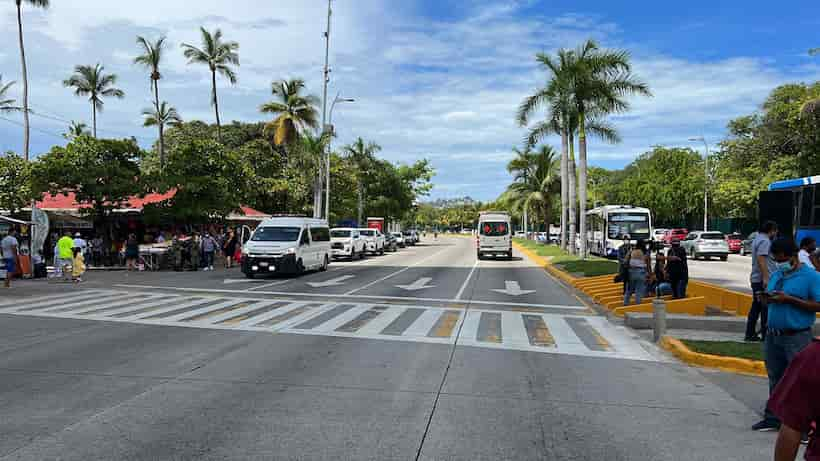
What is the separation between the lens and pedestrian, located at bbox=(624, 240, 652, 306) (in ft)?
47.9

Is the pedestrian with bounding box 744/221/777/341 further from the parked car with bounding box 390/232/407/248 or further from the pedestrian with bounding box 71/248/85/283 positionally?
the parked car with bounding box 390/232/407/248

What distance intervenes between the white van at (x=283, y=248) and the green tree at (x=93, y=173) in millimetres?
7189

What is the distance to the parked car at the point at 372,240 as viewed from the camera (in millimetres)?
43206

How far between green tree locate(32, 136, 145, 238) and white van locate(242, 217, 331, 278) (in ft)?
23.6

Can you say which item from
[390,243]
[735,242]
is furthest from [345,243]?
[735,242]

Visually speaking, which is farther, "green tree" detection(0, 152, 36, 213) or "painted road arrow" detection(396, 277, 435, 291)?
"green tree" detection(0, 152, 36, 213)

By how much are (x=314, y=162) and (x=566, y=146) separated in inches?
614

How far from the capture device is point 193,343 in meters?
10.5

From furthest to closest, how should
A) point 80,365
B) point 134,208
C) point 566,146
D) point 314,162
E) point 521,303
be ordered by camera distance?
point 314,162, point 566,146, point 134,208, point 521,303, point 80,365

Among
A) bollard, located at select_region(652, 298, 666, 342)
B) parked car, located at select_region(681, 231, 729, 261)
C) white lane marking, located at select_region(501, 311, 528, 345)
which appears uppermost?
parked car, located at select_region(681, 231, 729, 261)

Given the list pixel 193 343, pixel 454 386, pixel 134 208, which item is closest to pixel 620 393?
pixel 454 386

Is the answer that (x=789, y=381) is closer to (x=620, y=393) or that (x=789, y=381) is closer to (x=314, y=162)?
(x=620, y=393)

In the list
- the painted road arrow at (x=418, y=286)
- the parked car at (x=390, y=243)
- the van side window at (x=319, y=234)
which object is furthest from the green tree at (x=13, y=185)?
the parked car at (x=390, y=243)

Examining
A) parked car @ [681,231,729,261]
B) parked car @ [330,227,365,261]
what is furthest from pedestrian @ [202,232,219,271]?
parked car @ [681,231,729,261]
